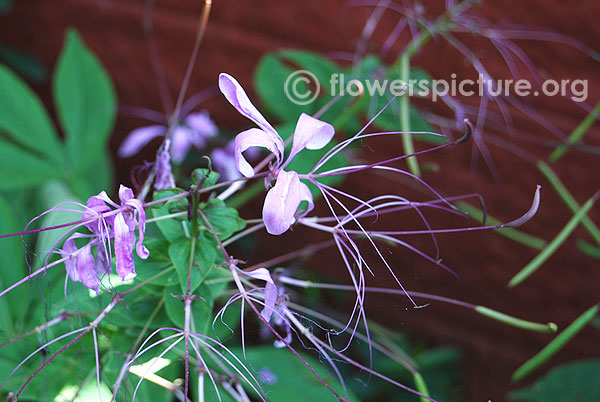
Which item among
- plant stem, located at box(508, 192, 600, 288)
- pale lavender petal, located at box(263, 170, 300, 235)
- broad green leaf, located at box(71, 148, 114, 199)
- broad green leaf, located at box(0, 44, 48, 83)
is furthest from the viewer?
broad green leaf, located at box(0, 44, 48, 83)

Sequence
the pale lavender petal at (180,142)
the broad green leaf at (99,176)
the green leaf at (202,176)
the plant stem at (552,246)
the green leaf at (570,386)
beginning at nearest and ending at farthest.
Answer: the green leaf at (202,176), the plant stem at (552,246), the green leaf at (570,386), the pale lavender petal at (180,142), the broad green leaf at (99,176)

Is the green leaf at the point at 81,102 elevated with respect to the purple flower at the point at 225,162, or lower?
elevated

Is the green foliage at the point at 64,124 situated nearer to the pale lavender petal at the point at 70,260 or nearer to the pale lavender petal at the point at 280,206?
the pale lavender petal at the point at 70,260

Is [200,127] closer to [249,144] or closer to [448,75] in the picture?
[448,75]

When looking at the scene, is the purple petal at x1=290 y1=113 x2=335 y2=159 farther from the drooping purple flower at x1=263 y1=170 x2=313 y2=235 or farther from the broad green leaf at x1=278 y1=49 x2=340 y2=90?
the broad green leaf at x1=278 y1=49 x2=340 y2=90

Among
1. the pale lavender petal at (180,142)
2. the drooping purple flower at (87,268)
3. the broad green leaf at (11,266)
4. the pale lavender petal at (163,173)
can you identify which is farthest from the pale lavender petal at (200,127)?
the drooping purple flower at (87,268)

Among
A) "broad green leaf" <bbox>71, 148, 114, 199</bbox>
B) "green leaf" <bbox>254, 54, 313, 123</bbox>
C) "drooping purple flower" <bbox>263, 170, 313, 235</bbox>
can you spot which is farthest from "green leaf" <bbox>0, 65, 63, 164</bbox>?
"drooping purple flower" <bbox>263, 170, 313, 235</bbox>

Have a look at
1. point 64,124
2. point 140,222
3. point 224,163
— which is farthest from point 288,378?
point 64,124
